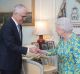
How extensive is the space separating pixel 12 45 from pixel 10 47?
1.6 inches

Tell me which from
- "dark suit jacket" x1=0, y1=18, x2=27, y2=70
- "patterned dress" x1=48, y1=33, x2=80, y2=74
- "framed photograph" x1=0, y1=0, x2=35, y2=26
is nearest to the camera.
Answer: "patterned dress" x1=48, y1=33, x2=80, y2=74

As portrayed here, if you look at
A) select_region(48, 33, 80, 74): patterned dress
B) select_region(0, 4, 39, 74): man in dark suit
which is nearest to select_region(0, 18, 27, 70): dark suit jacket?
select_region(0, 4, 39, 74): man in dark suit

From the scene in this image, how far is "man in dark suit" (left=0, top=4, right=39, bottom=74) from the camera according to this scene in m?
3.05

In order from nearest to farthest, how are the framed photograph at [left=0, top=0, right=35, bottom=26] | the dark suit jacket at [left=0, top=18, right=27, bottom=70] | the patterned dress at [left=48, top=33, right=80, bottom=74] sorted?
the patterned dress at [left=48, top=33, right=80, bottom=74]
the dark suit jacket at [left=0, top=18, right=27, bottom=70]
the framed photograph at [left=0, top=0, right=35, bottom=26]

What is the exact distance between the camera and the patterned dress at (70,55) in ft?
9.07

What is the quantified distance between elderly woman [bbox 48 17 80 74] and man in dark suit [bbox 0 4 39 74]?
47 cm

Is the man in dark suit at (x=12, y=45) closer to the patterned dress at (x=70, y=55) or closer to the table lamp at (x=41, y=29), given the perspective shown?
the patterned dress at (x=70, y=55)

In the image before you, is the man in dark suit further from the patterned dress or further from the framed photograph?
the framed photograph

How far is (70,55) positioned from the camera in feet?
9.22

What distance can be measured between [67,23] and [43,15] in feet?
7.09

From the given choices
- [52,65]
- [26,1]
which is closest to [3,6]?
[26,1]

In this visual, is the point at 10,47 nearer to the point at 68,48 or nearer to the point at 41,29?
the point at 68,48

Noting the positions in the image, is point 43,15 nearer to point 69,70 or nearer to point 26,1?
point 26,1

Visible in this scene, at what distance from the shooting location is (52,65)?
405 centimetres
